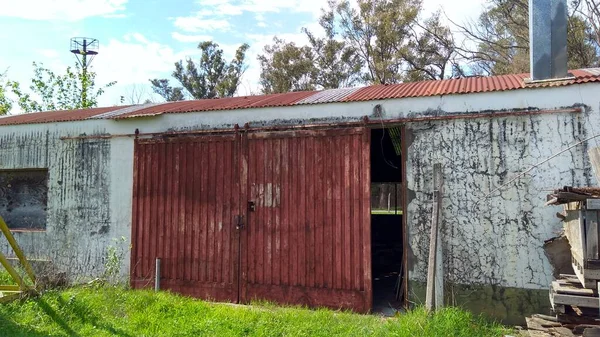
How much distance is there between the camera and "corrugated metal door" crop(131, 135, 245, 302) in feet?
23.2

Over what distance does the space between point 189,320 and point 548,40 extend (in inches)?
252

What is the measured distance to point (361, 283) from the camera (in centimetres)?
621

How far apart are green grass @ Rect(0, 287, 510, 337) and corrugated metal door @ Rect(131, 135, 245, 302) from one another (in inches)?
28.0

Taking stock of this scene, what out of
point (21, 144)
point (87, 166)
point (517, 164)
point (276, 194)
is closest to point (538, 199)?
point (517, 164)

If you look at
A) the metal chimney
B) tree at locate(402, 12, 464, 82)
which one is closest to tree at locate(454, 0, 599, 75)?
tree at locate(402, 12, 464, 82)

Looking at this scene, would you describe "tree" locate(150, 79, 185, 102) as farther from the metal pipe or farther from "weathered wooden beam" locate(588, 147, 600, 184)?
"weathered wooden beam" locate(588, 147, 600, 184)

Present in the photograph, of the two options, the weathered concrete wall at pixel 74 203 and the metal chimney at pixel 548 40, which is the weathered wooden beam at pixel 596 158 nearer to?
the metal chimney at pixel 548 40

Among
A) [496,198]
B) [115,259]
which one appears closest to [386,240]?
[496,198]

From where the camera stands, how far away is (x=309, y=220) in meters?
6.62

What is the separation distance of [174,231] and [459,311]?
4638 mm

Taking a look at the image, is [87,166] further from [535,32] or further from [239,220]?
[535,32]

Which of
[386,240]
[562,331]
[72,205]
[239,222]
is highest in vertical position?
[72,205]

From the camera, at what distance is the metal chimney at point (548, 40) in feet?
20.4

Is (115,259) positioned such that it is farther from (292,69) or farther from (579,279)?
(292,69)
